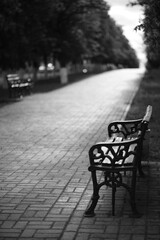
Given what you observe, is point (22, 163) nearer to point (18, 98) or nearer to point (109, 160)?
point (109, 160)

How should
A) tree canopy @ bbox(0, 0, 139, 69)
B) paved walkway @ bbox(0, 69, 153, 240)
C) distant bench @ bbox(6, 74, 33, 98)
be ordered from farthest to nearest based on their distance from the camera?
tree canopy @ bbox(0, 0, 139, 69) < distant bench @ bbox(6, 74, 33, 98) < paved walkway @ bbox(0, 69, 153, 240)

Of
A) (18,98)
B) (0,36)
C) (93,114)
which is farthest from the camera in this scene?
(0,36)

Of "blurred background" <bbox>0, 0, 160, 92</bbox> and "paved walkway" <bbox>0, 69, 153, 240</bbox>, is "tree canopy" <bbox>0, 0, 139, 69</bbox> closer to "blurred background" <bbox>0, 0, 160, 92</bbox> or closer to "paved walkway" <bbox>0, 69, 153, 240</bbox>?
"blurred background" <bbox>0, 0, 160, 92</bbox>

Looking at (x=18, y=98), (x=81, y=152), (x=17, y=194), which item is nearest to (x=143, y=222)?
(x=17, y=194)

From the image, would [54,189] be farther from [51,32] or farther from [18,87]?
[51,32]

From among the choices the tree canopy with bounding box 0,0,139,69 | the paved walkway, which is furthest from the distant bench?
the paved walkway

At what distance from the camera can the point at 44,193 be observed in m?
5.52

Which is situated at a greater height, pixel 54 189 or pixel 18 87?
pixel 54 189

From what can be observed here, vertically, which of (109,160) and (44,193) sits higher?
(109,160)

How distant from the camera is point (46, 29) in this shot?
32906 millimetres

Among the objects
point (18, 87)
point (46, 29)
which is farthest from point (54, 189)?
point (46, 29)

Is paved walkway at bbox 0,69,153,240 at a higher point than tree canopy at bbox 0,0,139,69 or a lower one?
lower

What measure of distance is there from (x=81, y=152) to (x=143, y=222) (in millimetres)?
3567

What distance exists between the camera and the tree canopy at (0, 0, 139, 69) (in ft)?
69.8
